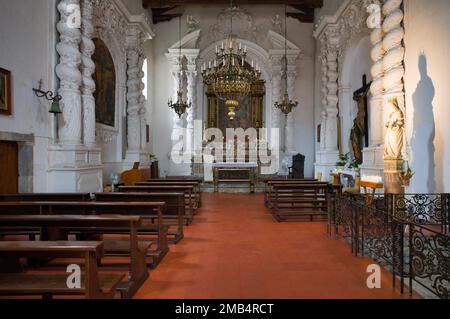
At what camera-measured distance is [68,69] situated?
859cm

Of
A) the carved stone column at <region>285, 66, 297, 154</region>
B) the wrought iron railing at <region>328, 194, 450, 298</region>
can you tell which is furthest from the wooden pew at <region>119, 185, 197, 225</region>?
the carved stone column at <region>285, 66, 297, 154</region>

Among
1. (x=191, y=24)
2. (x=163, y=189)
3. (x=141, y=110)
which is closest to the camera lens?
(x=163, y=189)

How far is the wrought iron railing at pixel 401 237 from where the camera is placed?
365 centimetres

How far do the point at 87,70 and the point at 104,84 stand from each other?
7.26ft

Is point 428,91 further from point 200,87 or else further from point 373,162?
point 200,87

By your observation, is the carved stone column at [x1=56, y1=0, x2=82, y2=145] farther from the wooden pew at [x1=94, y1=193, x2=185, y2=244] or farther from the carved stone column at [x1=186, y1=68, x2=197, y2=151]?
the carved stone column at [x1=186, y1=68, x2=197, y2=151]

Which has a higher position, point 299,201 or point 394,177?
point 394,177

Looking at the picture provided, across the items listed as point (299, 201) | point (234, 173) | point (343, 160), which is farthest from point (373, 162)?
point (234, 173)

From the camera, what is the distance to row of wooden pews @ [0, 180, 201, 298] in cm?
269

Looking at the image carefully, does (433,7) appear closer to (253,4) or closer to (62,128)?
(62,128)

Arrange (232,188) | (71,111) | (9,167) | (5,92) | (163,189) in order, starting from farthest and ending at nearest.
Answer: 1. (232,188)
2. (71,111)
3. (163,189)
4. (9,167)
5. (5,92)

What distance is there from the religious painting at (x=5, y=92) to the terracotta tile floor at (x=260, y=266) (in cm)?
403

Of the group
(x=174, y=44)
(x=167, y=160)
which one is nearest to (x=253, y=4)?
(x=174, y=44)
